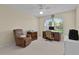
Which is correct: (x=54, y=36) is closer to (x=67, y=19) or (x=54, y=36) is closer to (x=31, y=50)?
(x=67, y=19)

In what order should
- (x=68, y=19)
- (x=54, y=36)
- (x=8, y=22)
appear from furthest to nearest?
(x=68, y=19)
(x=54, y=36)
(x=8, y=22)

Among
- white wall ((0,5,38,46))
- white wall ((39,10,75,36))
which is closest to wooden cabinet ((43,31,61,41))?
white wall ((39,10,75,36))

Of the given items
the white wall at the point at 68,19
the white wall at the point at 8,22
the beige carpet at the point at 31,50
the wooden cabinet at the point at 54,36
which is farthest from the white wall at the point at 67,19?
the beige carpet at the point at 31,50

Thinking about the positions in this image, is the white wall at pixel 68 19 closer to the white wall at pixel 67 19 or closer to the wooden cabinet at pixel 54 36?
the white wall at pixel 67 19

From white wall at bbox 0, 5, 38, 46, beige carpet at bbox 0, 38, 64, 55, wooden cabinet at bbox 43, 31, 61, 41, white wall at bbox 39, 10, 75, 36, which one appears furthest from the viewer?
white wall at bbox 39, 10, 75, 36

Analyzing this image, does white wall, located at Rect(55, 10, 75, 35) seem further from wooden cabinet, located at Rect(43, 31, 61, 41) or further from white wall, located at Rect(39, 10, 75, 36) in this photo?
wooden cabinet, located at Rect(43, 31, 61, 41)

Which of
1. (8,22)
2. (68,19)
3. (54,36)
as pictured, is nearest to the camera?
(8,22)

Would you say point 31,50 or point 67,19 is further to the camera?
point 67,19

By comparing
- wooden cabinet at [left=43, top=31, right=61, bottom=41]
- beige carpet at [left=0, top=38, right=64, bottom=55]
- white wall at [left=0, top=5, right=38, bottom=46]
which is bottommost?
beige carpet at [left=0, top=38, right=64, bottom=55]

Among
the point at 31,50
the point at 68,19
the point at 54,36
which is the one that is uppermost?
the point at 68,19

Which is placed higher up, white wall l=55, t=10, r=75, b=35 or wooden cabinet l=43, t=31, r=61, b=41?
white wall l=55, t=10, r=75, b=35

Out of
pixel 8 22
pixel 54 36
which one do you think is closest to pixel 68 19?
pixel 54 36

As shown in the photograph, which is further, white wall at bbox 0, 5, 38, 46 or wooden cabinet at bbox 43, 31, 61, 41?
wooden cabinet at bbox 43, 31, 61, 41

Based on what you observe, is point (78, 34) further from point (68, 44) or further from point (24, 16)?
point (24, 16)
